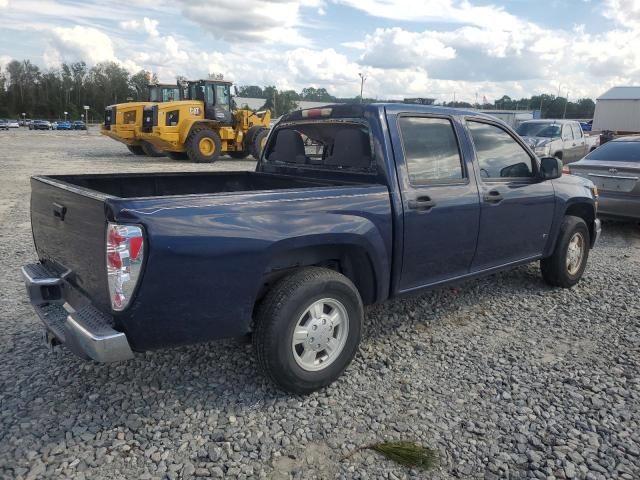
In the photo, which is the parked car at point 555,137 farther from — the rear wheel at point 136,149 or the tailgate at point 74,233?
the rear wheel at point 136,149

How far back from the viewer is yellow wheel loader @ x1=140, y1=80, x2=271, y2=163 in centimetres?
1811

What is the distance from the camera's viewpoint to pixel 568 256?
18.0 ft

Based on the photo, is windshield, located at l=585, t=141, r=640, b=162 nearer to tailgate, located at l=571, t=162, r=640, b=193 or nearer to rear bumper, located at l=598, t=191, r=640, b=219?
tailgate, located at l=571, t=162, r=640, b=193

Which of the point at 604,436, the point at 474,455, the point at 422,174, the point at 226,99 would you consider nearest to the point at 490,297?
the point at 422,174

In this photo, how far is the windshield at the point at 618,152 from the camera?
8321mm

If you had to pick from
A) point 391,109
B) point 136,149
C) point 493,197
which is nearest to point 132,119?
point 136,149

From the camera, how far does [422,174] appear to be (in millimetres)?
3959

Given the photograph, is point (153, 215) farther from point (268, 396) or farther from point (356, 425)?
point (356, 425)

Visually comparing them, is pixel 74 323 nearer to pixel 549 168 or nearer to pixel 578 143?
pixel 549 168

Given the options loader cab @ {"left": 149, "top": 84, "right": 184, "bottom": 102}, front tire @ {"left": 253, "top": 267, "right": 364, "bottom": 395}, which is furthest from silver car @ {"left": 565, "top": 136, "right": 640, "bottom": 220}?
loader cab @ {"left": 149, "top": 84, "right": 184, "bottom": 102}

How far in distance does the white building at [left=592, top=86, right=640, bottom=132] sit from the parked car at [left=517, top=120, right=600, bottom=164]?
16.9 metres

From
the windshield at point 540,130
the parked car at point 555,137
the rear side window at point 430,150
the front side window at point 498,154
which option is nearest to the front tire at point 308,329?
the rear side window at point 430,150

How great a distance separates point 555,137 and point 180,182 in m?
13.9

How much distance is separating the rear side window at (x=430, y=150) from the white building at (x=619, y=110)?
3128cm
